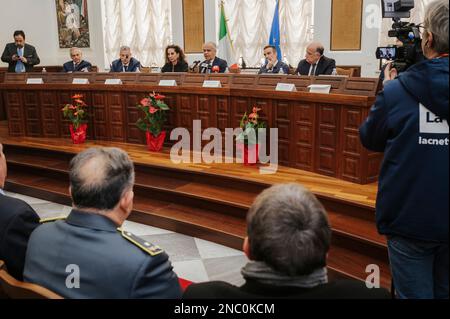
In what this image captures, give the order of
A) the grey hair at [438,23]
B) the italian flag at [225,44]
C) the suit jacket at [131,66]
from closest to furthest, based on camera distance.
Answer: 1. the grey hair at [438,23]
2. the suit jacket at [131,66]
3. the italian flag at [225,44]

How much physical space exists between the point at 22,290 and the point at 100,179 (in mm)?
395

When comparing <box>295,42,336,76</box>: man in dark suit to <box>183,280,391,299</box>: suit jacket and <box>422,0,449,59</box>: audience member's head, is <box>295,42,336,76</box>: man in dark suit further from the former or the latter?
<box>183,280,391,299</box>: suit jacket

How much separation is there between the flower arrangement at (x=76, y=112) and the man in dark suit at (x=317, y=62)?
2.79 metres

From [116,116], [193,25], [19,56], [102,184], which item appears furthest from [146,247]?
[193,25]

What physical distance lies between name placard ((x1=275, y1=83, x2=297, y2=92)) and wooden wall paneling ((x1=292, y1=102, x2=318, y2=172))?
6.0 inches

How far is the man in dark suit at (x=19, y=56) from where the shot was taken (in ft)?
26.2

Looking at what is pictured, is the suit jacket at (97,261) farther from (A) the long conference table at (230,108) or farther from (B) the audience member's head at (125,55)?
(B) the audience member's head at (125,55)

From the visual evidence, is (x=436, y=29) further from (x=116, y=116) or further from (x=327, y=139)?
(x=116, y=116)

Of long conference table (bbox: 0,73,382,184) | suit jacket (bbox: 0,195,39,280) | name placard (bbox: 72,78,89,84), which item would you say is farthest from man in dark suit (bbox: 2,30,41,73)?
suit jacket (bbox: 0,195,39,280)

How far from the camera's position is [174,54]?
6539mm

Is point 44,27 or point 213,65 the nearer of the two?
point 213,65

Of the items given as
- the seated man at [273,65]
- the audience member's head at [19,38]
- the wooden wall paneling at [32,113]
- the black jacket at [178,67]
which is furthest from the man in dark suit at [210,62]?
the audience member's head at [19,38]

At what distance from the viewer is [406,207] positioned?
1.52 m

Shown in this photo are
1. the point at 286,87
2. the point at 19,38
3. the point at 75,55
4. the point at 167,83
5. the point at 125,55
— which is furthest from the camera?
the point at 19,38
